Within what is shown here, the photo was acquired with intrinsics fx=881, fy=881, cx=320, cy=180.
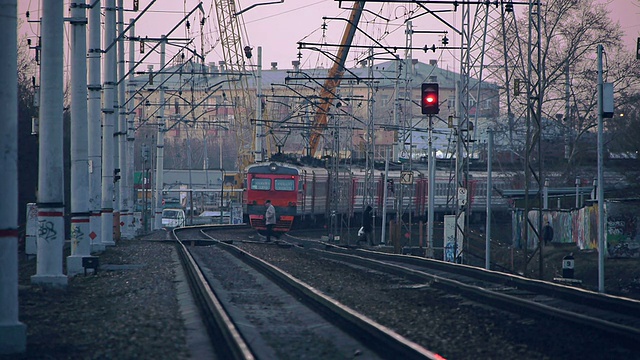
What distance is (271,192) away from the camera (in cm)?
4431

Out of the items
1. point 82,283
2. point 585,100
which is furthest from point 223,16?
point 82,283

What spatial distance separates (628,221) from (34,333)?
24261 millimetres

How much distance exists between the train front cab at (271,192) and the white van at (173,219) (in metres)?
23.5

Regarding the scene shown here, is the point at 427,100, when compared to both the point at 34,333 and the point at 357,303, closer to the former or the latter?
the point at 357,303

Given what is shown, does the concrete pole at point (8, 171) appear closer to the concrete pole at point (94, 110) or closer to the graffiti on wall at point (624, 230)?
the concrete pole at point (94, 110)

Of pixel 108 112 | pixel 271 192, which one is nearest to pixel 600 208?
pixel 108 112

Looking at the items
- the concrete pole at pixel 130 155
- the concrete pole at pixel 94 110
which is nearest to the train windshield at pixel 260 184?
the concrete pole at pixel 130 155

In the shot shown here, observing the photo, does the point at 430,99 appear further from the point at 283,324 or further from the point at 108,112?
the point at 283,324

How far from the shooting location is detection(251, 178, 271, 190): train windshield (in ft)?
145

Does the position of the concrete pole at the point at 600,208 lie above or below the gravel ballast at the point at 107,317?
above

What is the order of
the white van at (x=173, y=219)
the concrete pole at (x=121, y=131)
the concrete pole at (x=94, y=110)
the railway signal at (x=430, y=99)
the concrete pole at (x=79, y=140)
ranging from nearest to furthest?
the concrete pole at (x=79, y=140), the railway signal at (x=430, y=99), the concrete pole at (x=94, y=110), the concrete pole at (x=121, y=131), the white van at (x=173, y=219)

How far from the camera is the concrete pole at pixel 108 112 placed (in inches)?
1105

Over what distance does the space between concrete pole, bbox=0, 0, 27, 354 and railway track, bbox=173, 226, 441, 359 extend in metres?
2.35

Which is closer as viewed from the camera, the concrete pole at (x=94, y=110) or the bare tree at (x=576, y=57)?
the concrete pole at (x=94, y=110)
